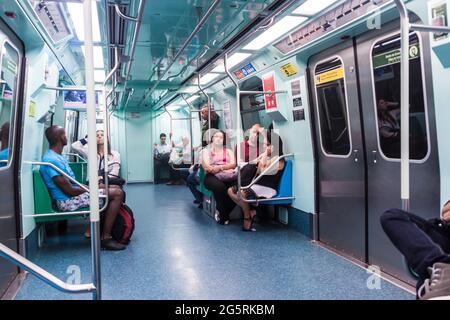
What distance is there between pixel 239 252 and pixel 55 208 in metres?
2.10

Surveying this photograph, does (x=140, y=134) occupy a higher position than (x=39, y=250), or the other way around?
(x=140, y=134)

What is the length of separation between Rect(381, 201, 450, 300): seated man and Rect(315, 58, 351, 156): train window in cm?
226

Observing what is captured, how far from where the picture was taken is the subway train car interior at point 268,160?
293 cm

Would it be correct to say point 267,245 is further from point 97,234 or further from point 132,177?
A: point 132,177

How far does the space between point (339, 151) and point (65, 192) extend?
3.07 meters

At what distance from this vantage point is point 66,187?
4312 millimetres

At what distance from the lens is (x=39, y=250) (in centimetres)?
452

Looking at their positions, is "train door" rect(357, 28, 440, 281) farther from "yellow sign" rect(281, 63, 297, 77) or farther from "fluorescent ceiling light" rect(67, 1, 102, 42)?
"fluorescent ceiling light" rect(67, 1, 102, 42)

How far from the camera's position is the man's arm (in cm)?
426

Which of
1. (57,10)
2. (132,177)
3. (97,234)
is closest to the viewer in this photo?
(97,234)

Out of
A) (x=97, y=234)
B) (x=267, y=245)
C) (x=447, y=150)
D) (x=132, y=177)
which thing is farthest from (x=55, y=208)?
(x=132, y=177)

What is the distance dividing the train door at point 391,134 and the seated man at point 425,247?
1.18m

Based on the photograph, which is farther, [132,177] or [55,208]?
[132,177]

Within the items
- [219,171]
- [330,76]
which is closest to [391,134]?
[330,76]
